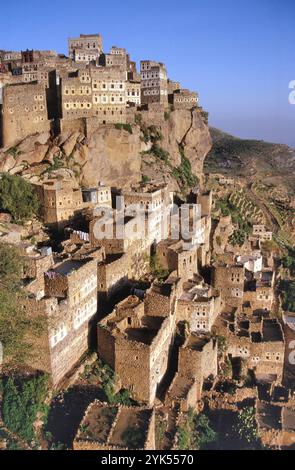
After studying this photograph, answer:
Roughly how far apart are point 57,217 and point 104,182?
9490 millimetres

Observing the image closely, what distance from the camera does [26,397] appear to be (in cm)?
2061

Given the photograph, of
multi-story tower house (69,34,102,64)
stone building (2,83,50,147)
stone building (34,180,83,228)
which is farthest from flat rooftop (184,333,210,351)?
multi-story tower house (69,34,102,64)

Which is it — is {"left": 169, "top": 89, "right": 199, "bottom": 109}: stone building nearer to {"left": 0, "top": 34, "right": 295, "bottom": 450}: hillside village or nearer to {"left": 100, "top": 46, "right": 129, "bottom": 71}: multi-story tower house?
{"left": 0, "top": 34, "right": 295, "bottom": 450}: hillside village

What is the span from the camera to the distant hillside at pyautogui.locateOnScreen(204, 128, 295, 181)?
327 feet

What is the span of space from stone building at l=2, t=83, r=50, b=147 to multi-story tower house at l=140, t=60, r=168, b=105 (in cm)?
1672

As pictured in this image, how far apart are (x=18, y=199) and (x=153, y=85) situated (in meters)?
30.2

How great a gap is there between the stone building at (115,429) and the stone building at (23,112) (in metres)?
28.8

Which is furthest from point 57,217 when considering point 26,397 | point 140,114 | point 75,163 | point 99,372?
Result: point 140,114

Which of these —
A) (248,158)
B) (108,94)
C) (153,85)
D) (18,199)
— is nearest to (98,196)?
(18,199)

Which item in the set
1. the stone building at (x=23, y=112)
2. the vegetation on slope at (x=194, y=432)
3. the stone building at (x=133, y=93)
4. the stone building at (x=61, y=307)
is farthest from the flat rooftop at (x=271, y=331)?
the stone building at (x=133, y=93)

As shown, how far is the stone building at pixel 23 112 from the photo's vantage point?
42.4 metres

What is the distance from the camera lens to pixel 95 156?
1724 inches

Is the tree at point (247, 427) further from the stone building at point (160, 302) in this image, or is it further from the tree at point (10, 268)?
the tree at point (10, 268)
